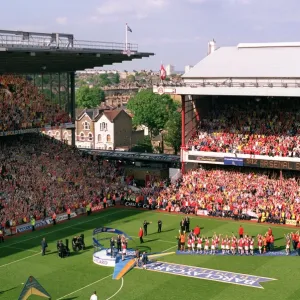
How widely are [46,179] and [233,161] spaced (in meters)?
14.1

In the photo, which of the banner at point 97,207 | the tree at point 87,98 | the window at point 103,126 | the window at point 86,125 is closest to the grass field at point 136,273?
the banner at point 97,207

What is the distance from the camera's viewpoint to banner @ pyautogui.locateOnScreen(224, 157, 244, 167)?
151 ft

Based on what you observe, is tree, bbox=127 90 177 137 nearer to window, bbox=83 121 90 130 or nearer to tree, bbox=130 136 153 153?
tree, bbox=130 136 153 153

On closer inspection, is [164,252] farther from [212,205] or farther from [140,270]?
[212,205]

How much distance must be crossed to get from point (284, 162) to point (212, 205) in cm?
643

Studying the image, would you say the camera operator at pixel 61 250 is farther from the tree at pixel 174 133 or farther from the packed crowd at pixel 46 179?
the tree at pixel 174 133

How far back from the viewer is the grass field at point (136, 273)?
25656 millimetres

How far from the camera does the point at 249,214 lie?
134 feet

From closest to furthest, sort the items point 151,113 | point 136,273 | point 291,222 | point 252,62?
point 136,273
point 291,222
point 252,62
point 151,113

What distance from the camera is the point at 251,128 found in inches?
1921

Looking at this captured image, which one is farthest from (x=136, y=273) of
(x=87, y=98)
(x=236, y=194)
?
(x=87, y=98)

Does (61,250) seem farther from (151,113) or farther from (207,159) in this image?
(151,113)

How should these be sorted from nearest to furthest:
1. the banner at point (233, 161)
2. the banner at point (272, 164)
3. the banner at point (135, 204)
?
1. the banner at point (272, 164)
2. the banner at point (135, 204)
3. the banner at point (233, 161)

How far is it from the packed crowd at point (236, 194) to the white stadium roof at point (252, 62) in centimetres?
773
